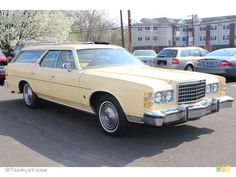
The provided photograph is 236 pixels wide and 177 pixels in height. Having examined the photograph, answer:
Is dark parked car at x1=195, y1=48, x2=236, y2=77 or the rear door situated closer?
the rear door

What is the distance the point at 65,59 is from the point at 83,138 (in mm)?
1980

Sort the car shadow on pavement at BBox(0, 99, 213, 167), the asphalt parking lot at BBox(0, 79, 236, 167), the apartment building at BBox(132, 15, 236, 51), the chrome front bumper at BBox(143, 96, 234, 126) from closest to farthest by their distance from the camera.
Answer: the asphalt parking lot at BBox(0, 79, 236, 167), the car shadow on pavement at BBox(0, 99, 213, 167), the chrome front bumper at BBox(143, 96, 234, 126), the apartment building at BBox(132, 15, 236, 51)

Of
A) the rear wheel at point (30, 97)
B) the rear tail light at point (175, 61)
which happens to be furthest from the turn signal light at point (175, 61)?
the rear wheel at point (30, 97)

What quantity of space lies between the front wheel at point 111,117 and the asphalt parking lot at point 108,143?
137 millimetres

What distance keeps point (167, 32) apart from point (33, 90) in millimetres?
73243

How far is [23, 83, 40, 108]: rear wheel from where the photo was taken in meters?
7.41

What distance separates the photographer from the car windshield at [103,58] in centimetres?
600

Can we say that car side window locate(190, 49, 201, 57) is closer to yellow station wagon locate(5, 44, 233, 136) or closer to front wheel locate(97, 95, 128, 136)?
yellow station wagon locate(5, 44, 233, 136)

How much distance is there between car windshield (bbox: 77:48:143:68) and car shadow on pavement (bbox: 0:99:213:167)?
1208mm

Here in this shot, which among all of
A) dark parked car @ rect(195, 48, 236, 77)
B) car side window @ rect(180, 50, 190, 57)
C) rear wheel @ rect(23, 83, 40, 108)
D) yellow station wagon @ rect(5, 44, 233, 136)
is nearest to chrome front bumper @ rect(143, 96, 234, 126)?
yellow station wagon @ rect(5, 44, 233, 136)

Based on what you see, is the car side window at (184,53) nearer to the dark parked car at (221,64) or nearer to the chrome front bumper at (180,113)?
the dark parked car at (221,64)

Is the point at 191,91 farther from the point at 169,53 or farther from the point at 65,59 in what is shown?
the point at 169,53

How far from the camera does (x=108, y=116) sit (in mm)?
5230

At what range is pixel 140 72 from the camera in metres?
5.55
